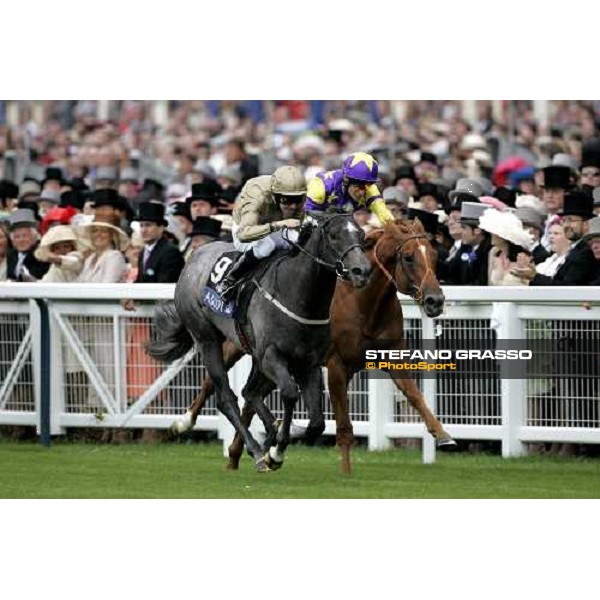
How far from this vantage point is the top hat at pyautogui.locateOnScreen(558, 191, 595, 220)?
13062 millimetres

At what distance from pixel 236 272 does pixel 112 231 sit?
315 cm

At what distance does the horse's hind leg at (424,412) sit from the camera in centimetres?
1230

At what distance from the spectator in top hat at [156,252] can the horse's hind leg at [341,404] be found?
2123 mm

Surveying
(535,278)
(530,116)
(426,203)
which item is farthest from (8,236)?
(530,116)

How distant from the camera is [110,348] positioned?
46.4 feet

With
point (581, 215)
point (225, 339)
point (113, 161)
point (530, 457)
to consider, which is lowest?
point (530, 457)

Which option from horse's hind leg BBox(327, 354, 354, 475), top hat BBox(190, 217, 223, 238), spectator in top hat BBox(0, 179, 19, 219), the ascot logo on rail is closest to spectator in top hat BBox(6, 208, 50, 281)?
top hat BBox(190, 217, 223, 238)

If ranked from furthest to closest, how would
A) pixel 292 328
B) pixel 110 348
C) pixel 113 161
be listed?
pixel 113 161 → pixel 110 348 → pixel 292 328

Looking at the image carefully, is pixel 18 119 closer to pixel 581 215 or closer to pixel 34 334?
pixel 34 334

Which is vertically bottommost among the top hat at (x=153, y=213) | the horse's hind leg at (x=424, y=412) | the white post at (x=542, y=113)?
the horse's hind leg at (x=424, y=412)

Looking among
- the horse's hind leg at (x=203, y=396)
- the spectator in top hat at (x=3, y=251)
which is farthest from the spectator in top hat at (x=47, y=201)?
the horse's hind leg at (x=203, y=396)

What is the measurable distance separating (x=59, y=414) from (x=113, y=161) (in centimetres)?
1019

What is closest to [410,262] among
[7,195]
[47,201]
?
[47,201]

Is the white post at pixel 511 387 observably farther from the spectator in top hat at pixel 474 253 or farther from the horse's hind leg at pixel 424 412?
the spectator in top hat at pixel 474 253
